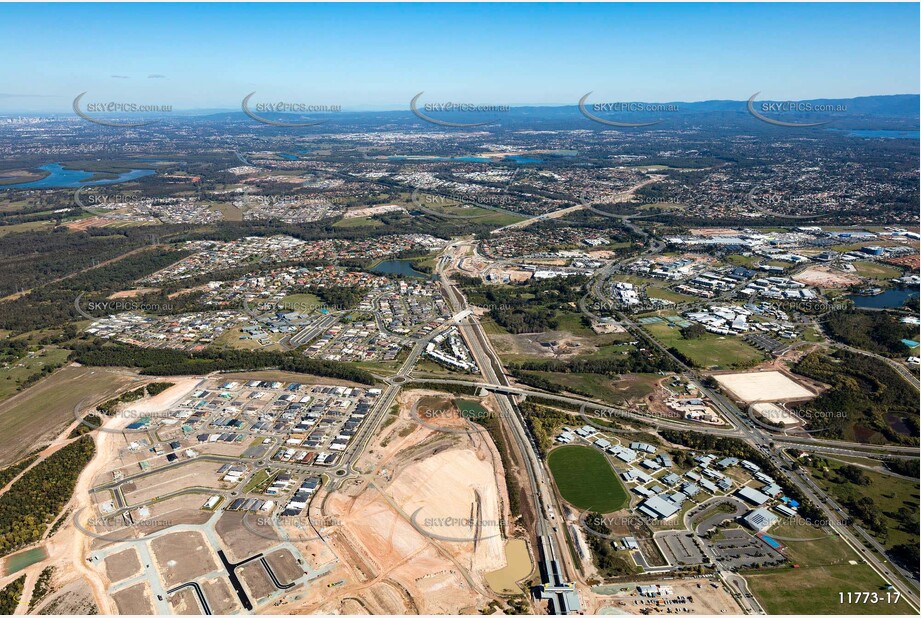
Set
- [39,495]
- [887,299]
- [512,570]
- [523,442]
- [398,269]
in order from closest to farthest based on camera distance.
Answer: [512,570] → [39,495] → [523,442] → [887,299] → [398,269]

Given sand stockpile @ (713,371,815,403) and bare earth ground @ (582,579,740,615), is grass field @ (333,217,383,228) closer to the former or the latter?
sand stockpile @ (713,371,815,403)

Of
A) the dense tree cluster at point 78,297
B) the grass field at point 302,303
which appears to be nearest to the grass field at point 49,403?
the dense tree cluster at point 78,297

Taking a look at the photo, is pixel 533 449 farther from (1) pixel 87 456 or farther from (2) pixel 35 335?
(2) pixel 35 335

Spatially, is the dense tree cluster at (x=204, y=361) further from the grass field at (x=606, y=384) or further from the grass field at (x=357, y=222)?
the grass field at (x=357, y=222)

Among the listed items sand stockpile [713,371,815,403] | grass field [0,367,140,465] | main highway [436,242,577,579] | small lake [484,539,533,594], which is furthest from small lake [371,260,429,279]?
small lake [484,539,533,594]

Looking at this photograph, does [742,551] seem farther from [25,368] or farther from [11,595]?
[25,368]

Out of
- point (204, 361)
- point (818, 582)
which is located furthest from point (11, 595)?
point (818, 582)
